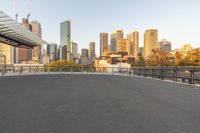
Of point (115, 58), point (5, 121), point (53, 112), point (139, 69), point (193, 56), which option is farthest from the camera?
point (115, 58)

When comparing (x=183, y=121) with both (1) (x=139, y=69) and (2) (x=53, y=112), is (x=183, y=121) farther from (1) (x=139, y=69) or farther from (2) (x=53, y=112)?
(1) (x=139, y=69)

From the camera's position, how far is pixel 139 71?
105ft

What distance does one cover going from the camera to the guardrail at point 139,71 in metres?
17.7

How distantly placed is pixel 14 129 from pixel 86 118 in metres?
1.84

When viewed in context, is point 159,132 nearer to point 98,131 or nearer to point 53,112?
point 98,131

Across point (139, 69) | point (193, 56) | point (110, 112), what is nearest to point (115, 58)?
point (193, 56)

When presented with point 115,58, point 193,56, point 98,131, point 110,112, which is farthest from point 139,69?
point 115,58

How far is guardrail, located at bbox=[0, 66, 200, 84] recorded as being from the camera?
58.0ft

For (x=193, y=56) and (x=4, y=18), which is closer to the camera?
(x=4, y=18)

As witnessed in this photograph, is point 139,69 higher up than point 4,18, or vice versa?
point 4,18

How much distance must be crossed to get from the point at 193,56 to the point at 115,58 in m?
107

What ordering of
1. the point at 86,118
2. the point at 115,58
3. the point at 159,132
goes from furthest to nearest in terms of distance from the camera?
the point at 115,58
the point at 86,118
the point at 159,132

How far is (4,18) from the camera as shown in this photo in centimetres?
2331

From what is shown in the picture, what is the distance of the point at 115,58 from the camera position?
172m
